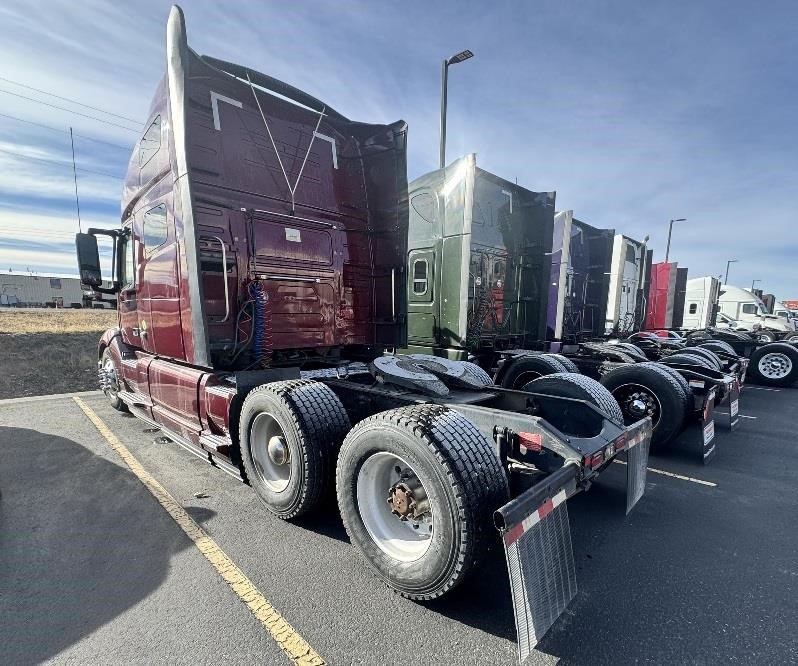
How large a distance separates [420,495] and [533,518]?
2.29 ft

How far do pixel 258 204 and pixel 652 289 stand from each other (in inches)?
656

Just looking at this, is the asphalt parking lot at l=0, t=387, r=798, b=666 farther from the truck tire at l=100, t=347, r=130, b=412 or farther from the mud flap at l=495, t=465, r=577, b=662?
the truck tire at l=100, t=347, r=130, b=412

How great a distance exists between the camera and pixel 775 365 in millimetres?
10695

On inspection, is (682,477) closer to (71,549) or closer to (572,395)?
(572,395)

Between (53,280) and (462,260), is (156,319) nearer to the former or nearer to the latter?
(462,260)

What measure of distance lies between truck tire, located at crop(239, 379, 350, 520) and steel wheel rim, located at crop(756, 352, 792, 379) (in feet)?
40.1

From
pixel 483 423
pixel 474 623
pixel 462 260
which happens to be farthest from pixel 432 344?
pixel 474 623

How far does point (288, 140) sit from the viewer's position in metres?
4.43

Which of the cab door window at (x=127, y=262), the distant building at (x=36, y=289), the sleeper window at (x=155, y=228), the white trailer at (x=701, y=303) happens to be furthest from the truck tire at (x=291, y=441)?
the distant building at (x=36, y=289)

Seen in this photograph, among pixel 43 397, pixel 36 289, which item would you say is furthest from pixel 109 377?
pixel 36 289

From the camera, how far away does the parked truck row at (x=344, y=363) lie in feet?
7.50

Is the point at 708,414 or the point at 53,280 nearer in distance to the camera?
the point at 708,414

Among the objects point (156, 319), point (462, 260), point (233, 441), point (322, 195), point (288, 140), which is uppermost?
point (288, 140)

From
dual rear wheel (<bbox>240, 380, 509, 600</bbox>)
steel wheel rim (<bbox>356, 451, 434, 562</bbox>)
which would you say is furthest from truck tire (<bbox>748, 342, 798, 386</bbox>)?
steel wheel rim (<bbox>356, 451, 434, 562</bbox>)
